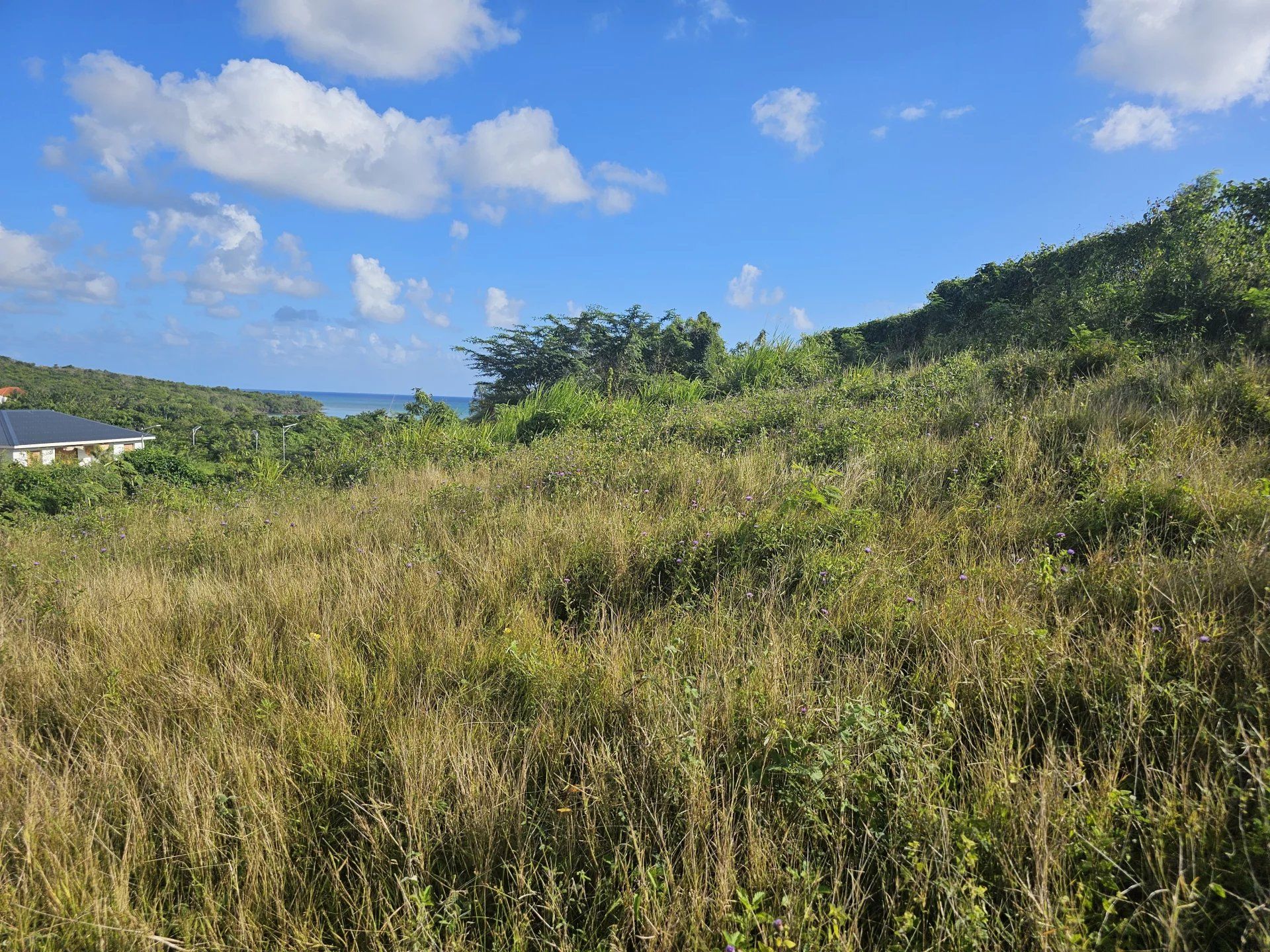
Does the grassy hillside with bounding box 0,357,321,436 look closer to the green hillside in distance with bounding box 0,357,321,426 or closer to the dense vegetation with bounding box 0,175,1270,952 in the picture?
the green hillside in distance with bounding box 0,357,321,426

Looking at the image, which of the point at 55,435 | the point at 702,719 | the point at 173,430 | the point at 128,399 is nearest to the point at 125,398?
the point at 128,399

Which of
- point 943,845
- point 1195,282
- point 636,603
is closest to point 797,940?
point 943,845

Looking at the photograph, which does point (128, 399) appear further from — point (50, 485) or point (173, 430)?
point (50, 485)

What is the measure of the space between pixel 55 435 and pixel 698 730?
9146 cm

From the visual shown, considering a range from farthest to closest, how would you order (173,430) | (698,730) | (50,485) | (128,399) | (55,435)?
(128,399), (55,435), (173,430), (50,485), (698,730)

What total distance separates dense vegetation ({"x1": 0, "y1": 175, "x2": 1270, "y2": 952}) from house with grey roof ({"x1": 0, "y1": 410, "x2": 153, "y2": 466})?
73.3 meters

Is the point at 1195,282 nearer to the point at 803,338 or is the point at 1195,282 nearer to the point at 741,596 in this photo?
the point at 803,338

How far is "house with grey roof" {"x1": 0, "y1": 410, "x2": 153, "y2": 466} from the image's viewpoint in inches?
2400

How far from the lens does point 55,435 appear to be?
65875mm

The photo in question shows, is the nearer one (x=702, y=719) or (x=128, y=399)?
(x=702, y=719)

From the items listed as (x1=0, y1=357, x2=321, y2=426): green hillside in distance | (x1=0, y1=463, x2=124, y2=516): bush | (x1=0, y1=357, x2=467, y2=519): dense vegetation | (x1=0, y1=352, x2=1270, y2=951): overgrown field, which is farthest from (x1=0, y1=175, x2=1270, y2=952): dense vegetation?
(x1=0, y1=357, x2=321, y2=426): green hillside in distance

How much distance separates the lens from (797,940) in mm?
1491

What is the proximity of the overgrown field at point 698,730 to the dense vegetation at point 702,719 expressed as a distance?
2cm

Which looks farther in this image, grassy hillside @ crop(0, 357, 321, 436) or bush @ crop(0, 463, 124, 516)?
grassy hillside @ crop(0, 357, 321, 436)
